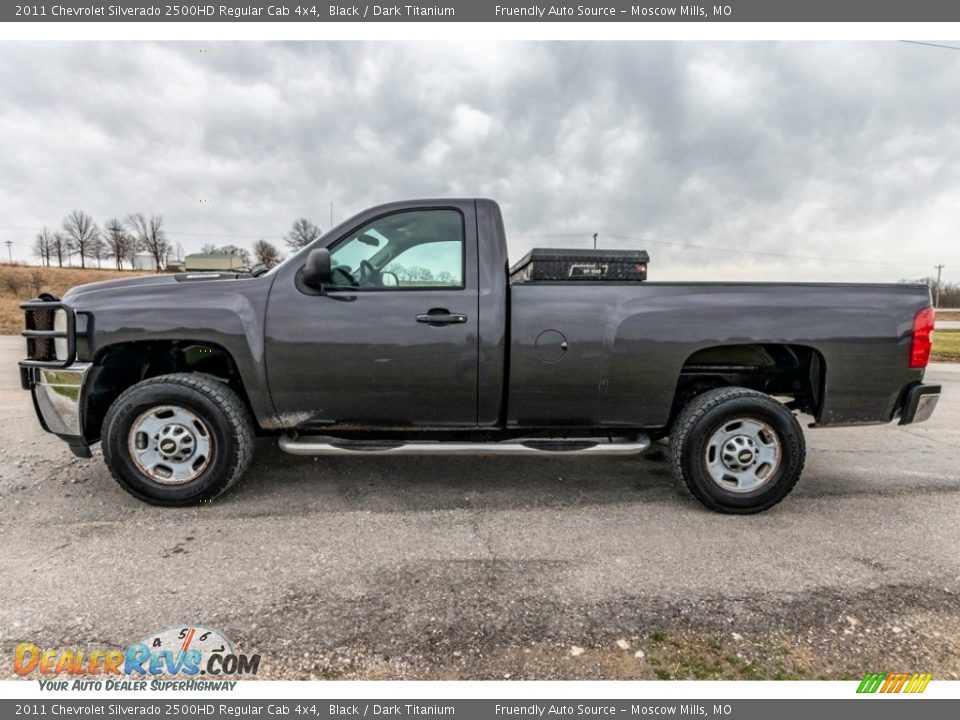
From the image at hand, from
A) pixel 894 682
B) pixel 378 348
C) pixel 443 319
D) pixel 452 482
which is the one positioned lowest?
pixel 894 682

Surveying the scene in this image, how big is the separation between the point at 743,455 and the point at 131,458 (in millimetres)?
3854

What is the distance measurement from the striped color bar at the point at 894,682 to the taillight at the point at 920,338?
2045mm

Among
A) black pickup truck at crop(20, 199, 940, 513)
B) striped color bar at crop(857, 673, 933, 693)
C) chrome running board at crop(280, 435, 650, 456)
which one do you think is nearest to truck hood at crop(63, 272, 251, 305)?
black pickup truck at crop(20, 199, 940, 513)

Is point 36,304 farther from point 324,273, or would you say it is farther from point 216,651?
point 216,651

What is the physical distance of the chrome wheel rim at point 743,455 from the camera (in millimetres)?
3215

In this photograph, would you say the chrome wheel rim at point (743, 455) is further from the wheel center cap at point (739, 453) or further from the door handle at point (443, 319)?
the door handle at point (443, 319)

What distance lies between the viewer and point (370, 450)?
3199mm

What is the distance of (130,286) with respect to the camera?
329 centimetres

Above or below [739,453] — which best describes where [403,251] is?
above

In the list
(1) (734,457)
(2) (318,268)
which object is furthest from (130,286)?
(1) (734,457)

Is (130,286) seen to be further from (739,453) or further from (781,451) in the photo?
(781,451)

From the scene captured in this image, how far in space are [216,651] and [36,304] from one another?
8.81ft

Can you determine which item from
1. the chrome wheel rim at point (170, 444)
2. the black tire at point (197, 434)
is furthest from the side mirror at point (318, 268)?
the chrome wheel rim at point (170, 444)

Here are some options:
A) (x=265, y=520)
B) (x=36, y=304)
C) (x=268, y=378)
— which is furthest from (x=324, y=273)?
Result: (x=36, y=304)
